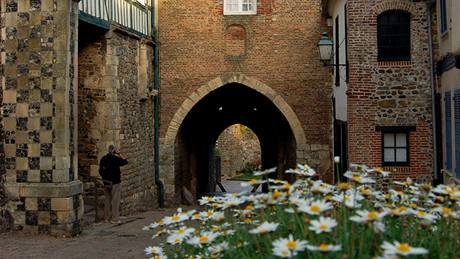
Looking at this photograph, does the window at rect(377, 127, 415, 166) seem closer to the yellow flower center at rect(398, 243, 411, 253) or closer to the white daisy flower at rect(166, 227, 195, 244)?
the white daisy flower at rect(166, 227, 195, 244)

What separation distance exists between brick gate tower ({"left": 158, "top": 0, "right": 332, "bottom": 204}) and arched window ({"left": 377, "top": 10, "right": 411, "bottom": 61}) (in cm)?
460

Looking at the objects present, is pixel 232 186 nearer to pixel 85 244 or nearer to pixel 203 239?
pixel 85 244

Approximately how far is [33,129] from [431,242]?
786cm

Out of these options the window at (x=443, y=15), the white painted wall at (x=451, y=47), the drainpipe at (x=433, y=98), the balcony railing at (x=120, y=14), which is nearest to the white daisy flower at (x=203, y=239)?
the white painted wall at (x=451, y=47)

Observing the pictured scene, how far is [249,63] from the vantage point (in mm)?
16781

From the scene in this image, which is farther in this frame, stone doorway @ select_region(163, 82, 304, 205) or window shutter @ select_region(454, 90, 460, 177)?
stone doorway @ select_region(163, 82, 304, 205)

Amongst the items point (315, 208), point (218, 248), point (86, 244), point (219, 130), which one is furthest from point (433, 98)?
point (219, 130)

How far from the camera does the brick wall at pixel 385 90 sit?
11820mm

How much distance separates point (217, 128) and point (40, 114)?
584 inches

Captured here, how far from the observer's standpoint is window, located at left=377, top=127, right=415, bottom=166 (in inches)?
469

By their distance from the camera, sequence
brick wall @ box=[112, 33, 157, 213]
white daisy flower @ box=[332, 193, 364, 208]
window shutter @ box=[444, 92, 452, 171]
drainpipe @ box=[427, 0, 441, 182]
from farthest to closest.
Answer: brick wall @ box=[112, 33, 157, 213] < drainpipe @ box=[427, 0, 441, 182] < window shutter @ box=[444, 92, 452, 171] < white daisy flower @ box=[332, 193, 364, 208]

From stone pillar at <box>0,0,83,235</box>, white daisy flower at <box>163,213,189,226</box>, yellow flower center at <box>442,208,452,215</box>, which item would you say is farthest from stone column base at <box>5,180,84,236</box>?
yellow flower center at <box>442,208,452,215</box>

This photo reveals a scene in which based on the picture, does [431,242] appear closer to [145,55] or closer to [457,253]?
[457,253]

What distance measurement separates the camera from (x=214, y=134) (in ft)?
81.0
